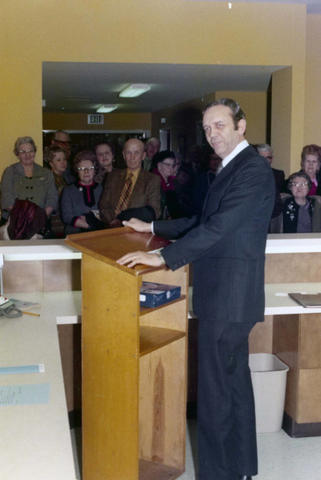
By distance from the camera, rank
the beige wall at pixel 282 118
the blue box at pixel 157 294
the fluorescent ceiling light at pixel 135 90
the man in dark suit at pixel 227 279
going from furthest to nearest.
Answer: the fluorescent ceiling light at pixel 135 90
the beige wall at pixel 282 118
the blue box at pixel 157 294
the man in dark suit at pixel 227 279

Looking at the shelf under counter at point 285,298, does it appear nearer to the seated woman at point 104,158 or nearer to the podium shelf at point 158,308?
the podium shelf at point 158,308

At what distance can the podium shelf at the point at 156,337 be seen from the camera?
106 inches

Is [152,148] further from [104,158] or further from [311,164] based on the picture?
[311,164]

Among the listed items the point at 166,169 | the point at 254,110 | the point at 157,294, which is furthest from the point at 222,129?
the point at 254,110

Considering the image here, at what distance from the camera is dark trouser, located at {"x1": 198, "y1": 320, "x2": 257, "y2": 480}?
8.68ft

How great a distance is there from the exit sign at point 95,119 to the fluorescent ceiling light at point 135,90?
403 cm

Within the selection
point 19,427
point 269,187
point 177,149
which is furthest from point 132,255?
point 177,149

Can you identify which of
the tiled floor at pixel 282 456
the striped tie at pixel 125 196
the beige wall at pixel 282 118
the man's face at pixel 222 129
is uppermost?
the beige wall at pixel 282 118

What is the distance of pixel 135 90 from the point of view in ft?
34.6

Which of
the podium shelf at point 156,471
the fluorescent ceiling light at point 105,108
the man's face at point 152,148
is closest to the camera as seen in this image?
the podium shelf at point 156,471

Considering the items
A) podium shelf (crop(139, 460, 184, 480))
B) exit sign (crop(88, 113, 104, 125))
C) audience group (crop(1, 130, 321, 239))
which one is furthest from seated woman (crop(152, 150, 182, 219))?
exit sign (crop(88, 113, 104, 125))

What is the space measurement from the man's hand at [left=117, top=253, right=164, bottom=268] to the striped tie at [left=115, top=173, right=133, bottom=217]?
97.7 inches

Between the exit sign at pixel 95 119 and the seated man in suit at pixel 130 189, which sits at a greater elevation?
the exit sign at pixel 95 119

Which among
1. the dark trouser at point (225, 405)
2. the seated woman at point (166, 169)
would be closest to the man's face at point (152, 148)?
the seated woman at point (166, 169)
